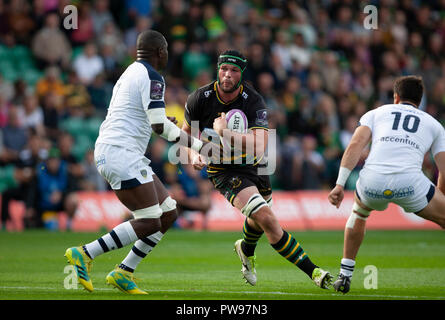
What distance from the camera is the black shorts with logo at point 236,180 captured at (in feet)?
29.9

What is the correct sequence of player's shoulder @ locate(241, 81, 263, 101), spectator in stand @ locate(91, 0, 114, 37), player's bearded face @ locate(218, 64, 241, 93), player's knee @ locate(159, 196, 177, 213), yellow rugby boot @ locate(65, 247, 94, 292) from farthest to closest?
spectator in stand @ locate(91, 0, 114, 37) < player's shoulder @ locate(241, 81, 263, 101) < player's bearded face @ locate(218, 64, 241, 93) < player's knee @ locate(159, 196, 177, 213) < yellow rugby boot @ locate(65, 247, 94, 292)

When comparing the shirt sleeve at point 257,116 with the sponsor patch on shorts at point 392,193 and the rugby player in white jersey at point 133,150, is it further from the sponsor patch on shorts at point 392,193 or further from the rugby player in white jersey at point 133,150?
the sponsor patch on shorts at point 392,193

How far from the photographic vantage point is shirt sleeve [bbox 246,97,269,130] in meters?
9.27

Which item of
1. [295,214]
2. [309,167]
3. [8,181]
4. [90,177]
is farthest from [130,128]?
[309,167]

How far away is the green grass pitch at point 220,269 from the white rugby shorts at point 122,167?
1.20m

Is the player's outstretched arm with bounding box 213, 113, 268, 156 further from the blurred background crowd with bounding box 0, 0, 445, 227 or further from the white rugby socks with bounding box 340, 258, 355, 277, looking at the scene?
the blurred background crowd with bounding box 0, 0, 445, 227

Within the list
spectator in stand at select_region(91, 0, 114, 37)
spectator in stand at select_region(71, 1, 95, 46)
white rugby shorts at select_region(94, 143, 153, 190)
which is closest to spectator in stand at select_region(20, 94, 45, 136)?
spectator in stand at select_region(71, 1, 95, 46)

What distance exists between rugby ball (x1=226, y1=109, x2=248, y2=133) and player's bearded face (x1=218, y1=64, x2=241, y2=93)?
0.28 meters

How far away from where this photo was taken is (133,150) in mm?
8172

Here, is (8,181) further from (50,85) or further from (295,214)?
(295,214)

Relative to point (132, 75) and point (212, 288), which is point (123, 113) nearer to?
point (132, 75)

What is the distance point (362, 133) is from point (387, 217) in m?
12.6

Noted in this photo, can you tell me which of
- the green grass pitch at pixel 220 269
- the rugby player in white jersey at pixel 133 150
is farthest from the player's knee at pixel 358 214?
the rugby player in white jersey at pixel 133 150

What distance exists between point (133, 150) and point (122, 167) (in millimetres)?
254
